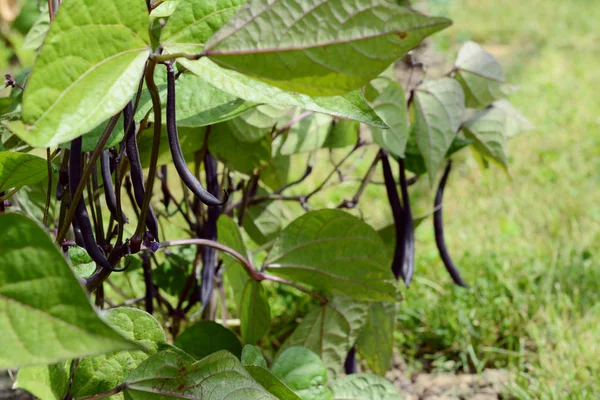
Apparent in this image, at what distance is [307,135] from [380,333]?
34 centimetres

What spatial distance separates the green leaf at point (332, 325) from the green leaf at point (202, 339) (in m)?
0.12

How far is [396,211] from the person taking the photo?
1029mm

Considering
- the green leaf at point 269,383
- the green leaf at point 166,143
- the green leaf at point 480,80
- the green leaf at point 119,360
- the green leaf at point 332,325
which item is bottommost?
the green leaf at point 332,325

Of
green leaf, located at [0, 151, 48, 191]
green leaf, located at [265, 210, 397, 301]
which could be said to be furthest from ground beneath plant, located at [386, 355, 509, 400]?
green leaf, located at [0, 151, 48, 191]

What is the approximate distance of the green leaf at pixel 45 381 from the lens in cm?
60

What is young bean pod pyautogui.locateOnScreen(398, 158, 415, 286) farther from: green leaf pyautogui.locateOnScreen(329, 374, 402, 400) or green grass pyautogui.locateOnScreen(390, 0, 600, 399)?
green grass pyautogui.locateOnScreen(390, 0, 600, 399)

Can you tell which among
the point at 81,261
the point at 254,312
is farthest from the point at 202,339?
the point at 81,261

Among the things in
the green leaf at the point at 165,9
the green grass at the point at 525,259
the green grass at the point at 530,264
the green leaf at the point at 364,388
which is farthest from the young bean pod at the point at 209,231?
the green grass at the point at 530,264

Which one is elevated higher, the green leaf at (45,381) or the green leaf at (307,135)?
the green leaf at (307,135)

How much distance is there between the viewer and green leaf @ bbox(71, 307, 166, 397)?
2.18ft

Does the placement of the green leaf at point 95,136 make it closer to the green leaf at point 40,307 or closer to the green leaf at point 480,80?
the green leaf at point 40,307

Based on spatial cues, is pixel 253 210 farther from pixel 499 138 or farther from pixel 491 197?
pixel 491 197

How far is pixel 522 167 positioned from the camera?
2.53 meters

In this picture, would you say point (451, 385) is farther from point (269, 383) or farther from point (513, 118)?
point (269, 383)
